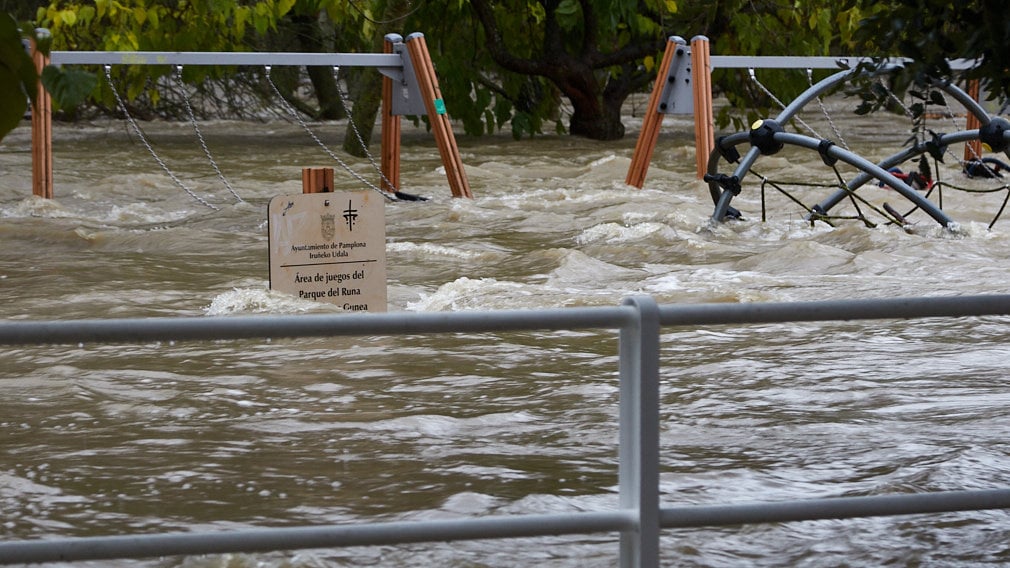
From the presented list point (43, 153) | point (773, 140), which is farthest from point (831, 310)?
point (43, 153)

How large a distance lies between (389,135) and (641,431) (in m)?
8.15

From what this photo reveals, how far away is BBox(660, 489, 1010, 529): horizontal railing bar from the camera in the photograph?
6.81 feet

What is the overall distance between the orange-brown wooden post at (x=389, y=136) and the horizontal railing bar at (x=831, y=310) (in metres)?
7.86

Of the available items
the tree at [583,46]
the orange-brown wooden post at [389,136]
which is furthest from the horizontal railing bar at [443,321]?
the tree at [583,46]

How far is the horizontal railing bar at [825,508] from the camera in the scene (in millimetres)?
2076

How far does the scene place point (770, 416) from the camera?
4.04 m

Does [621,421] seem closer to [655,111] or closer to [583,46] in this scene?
[655,111]

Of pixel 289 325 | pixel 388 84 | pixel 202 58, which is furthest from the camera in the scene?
pixel 388 84

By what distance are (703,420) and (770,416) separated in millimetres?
206

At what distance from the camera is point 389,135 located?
395 inches

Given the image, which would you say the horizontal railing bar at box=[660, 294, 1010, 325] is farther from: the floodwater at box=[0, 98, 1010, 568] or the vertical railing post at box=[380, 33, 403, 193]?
the vertical railing post at box=[380, 33, 403, 193]

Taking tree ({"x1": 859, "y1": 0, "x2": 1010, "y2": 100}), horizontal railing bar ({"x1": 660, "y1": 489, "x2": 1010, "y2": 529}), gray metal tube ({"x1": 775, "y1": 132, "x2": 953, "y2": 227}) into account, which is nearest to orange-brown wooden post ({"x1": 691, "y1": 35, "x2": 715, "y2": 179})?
gray metal tube ({"x1": 775, "y1": 132, "x2": 953, "y2": 227})

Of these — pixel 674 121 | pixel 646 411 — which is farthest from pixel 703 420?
pixel 674 121

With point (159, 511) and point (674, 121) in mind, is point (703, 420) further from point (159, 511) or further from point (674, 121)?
point (674, 121)
